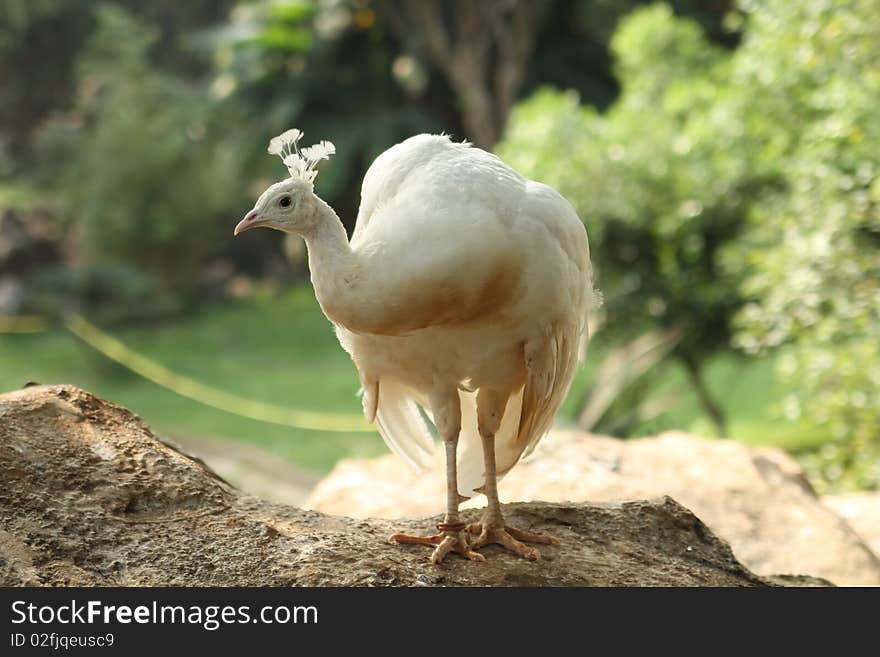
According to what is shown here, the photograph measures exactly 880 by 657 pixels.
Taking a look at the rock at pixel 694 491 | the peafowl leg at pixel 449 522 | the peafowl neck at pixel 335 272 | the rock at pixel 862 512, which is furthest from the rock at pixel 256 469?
the peafowl neck at pixel 335 272

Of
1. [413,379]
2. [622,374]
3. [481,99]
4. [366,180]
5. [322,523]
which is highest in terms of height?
[481,99]

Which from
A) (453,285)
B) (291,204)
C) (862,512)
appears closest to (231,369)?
(862,512)

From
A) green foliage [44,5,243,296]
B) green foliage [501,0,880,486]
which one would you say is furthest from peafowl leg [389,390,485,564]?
green foliage [44,5,243,296]

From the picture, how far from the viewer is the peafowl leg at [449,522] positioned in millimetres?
3617

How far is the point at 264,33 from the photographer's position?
16234 mm

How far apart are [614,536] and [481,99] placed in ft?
38.5

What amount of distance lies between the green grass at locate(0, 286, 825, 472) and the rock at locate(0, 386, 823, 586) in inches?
226

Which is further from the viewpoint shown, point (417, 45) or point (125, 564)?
point (417, 45)

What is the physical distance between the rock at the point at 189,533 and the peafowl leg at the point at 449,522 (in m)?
0.04

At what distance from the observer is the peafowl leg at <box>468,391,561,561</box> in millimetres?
3740

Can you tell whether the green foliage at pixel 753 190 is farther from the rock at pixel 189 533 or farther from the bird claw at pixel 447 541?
the bird claw at pixel 447 541
